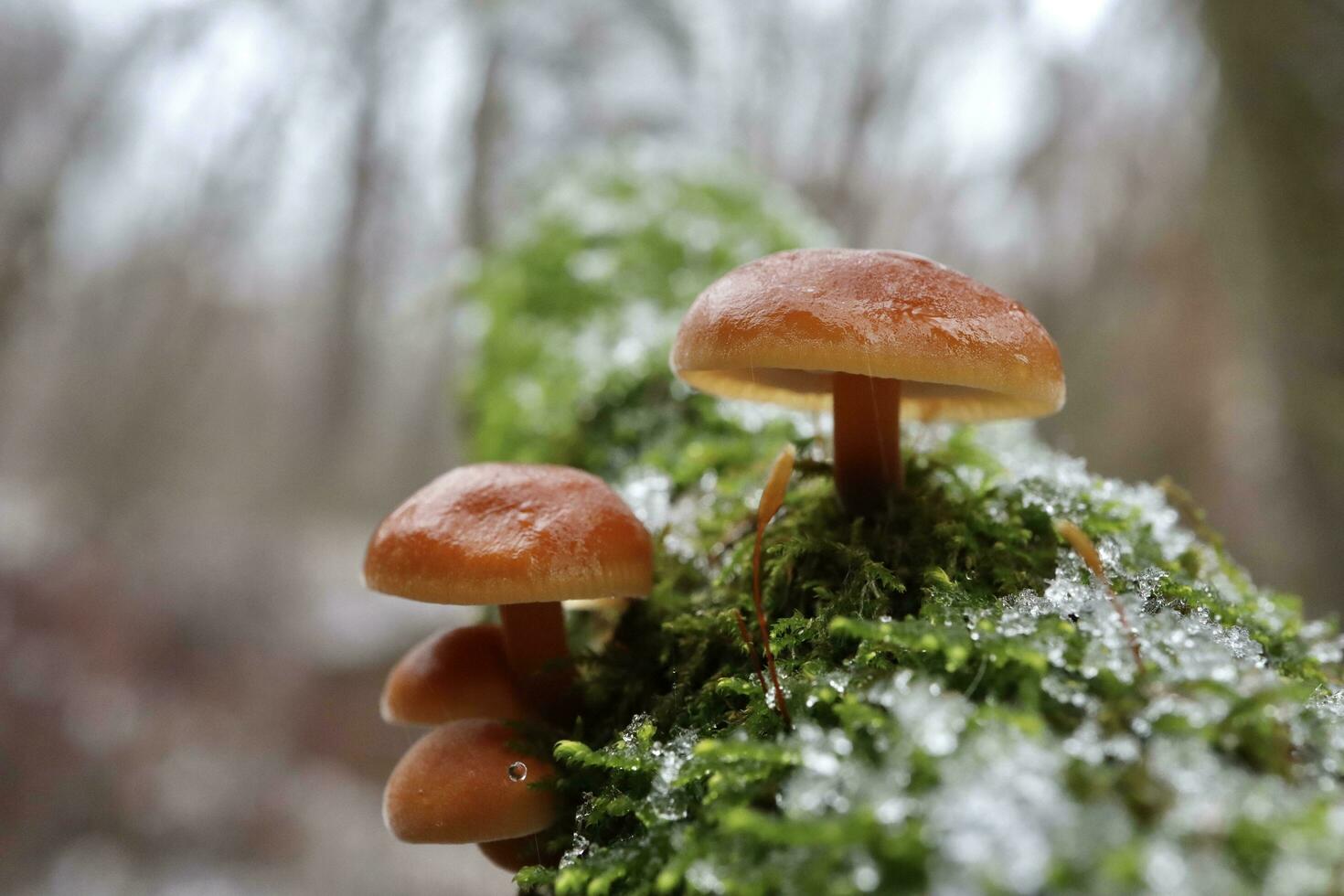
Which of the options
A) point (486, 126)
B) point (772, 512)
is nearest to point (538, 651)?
point (772, 512)

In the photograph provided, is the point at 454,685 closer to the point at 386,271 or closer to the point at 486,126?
the point at 486,126

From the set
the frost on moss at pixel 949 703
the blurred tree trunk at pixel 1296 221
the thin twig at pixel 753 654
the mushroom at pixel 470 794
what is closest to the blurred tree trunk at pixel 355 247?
the blurred tree trunk at pixel 1296 221

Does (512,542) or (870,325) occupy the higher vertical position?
(870,325)

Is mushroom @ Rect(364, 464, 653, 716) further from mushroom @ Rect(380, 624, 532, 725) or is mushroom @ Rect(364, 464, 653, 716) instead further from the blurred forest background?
the blurred forest background

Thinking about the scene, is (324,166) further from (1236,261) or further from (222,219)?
(1236,261)

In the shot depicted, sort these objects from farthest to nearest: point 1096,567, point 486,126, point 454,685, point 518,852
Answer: point 486,126 < point 454,685 < point 518,852 < point 1096,567

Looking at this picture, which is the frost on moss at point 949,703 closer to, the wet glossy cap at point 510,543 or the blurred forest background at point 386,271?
the wet glossy cap at point 510,543
